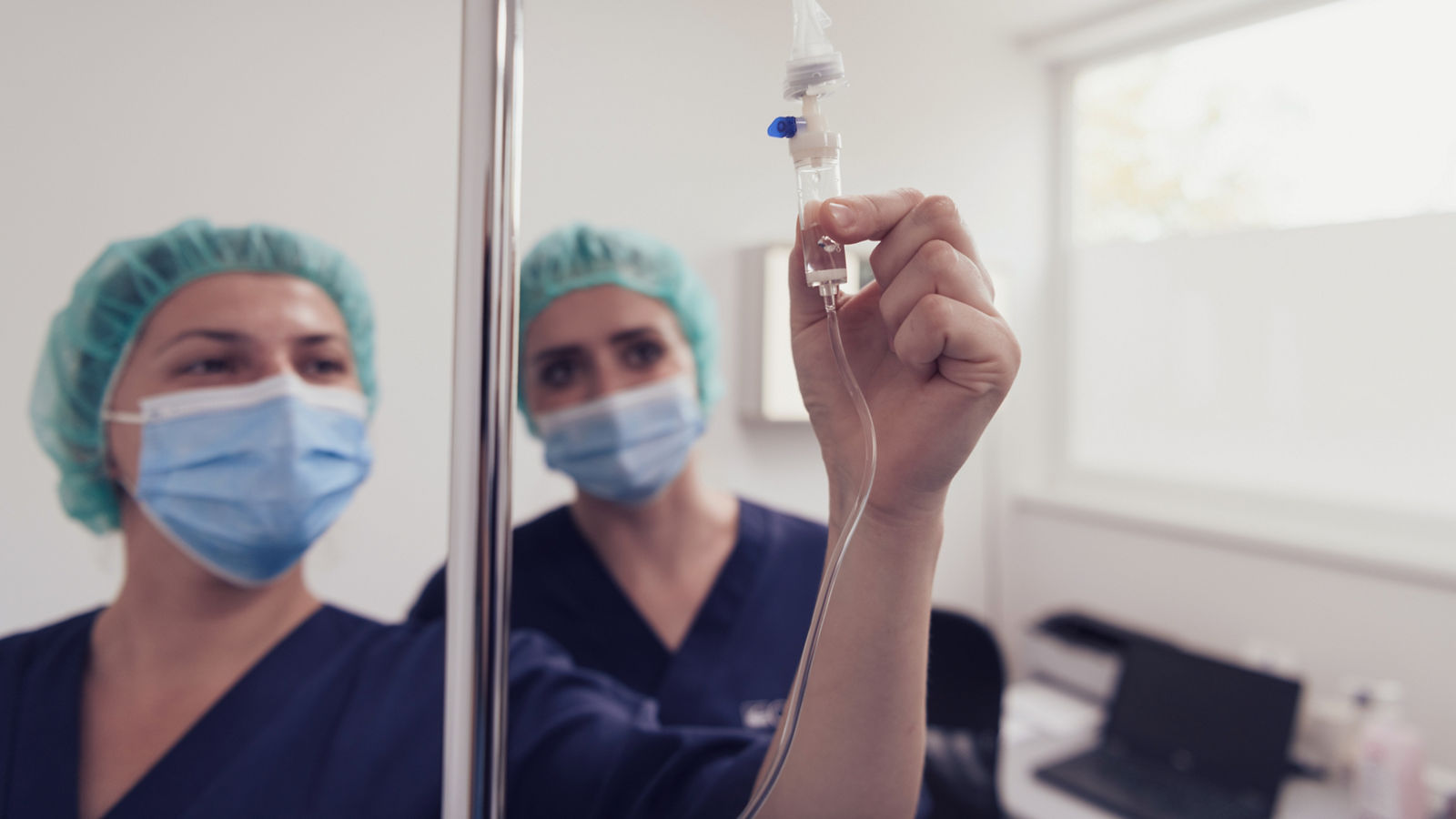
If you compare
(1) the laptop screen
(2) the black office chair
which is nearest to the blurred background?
(2) the black office chair

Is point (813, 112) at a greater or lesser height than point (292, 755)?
greater

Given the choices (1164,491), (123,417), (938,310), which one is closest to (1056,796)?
(1164,491)

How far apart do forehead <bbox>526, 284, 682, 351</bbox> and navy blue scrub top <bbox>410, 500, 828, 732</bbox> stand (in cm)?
20

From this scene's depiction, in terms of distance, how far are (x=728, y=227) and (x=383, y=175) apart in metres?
0.35

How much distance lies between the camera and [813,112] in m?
0.44

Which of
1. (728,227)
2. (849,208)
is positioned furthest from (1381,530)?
(849,208)

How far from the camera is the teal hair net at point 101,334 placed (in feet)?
2.20

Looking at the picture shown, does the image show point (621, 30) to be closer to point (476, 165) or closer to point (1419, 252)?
point (476, 165)

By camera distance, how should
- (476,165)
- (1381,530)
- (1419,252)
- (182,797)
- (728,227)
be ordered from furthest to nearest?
(1381,530) < (1419,252) < (728,227) < (182,797) < (476,165)

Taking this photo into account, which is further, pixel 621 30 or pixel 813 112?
pixel 621 30

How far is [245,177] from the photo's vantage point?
71cm

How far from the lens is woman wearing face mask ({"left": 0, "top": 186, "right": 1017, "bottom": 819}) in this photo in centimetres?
61

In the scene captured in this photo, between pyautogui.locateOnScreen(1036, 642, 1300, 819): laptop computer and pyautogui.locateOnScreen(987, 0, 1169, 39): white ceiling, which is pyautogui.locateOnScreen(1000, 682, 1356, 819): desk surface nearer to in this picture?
pyautogui.locateOnScreen(1036, 642, 1300, 819): laptop computer

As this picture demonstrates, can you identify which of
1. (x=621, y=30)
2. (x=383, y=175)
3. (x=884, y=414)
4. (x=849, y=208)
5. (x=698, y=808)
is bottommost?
(x=698, y=808)
